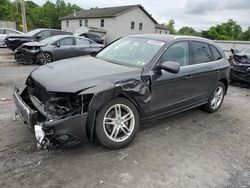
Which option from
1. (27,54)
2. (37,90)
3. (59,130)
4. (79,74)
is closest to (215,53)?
(79,74)

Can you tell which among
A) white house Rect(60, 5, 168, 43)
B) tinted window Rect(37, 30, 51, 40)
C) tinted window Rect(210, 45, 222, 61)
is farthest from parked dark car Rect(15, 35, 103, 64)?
white house Rect(60, 5, 168, 43)

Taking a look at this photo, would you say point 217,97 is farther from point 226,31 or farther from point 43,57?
point 226,31

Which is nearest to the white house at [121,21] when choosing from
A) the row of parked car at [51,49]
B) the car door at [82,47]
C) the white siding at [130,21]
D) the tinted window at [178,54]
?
the white siding at [130,21]

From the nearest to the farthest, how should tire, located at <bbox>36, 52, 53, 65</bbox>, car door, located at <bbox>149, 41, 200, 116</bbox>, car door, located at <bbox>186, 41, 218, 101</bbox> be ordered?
1. car door, located at <bbox>149, 41, 200, 116</bbox>
2. car door, located at <bbox>186, 41, 218, 101</bbox>
3. tire, located at <bbox>36, 52, 53, 65</bbox>

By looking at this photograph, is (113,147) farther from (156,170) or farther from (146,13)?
(146,13)

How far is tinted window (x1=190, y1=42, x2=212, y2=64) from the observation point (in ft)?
15.8

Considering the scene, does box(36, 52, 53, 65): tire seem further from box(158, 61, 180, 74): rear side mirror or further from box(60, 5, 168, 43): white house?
box(60, 5, 168, 43): white house

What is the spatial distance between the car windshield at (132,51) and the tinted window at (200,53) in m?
0.83

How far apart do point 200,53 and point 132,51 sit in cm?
147

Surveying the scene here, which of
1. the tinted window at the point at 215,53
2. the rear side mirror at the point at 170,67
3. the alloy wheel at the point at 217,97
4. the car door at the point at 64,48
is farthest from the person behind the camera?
the car door at the point at 64,48

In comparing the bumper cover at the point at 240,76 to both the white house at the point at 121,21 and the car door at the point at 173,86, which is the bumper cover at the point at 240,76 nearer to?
the car door at the point at 173,86

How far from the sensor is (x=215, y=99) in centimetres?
566

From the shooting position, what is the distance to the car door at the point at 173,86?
4.03m

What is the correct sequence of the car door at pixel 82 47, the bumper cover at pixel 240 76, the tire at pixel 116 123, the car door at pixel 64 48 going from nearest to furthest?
the tire at pixel 116 123 < the bumper cover at pixel 240 76 < the car door at pixel 64 48 < the car door at pixel 82 47
